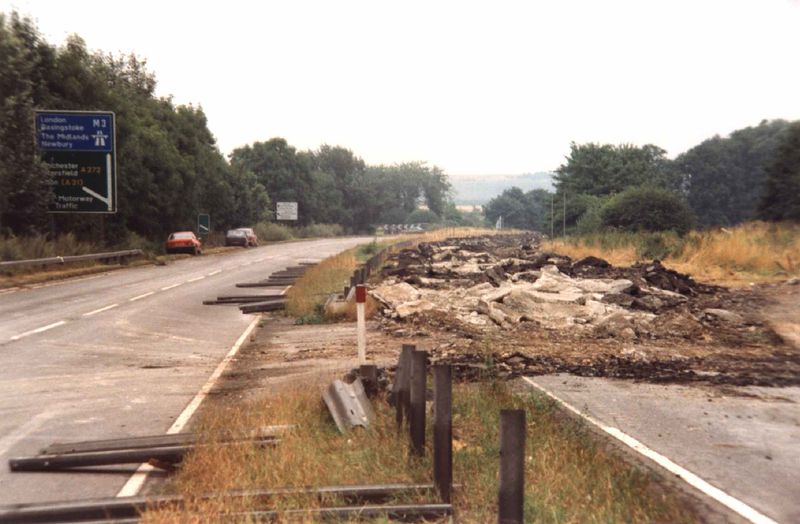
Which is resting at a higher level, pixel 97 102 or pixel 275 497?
pixel 97 102

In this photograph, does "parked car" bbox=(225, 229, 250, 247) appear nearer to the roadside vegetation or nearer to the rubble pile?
the roadside vegetation

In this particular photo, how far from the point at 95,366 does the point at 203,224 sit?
5270cm

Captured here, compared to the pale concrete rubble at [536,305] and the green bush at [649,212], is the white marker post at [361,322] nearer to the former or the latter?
the pale concrete rubble at [536,305]

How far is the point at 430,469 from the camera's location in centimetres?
595

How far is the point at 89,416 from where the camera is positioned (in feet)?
27.2

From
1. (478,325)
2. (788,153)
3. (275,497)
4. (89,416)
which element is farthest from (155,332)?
(788,153)

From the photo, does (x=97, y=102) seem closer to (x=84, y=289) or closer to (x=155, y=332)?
(x=84, y=289)

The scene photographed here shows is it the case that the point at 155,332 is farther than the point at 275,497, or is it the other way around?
the point at 155,332

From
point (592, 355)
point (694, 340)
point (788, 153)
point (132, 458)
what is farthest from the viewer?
point (788, 153)

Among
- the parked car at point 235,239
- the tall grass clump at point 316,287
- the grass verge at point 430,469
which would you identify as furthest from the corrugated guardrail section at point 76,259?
the grass verge at point 430,469

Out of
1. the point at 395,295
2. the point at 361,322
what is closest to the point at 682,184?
the point at 395,295

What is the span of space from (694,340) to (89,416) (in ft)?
32.7

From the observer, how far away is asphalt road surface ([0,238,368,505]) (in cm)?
686

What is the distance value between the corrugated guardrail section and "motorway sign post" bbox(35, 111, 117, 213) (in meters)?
2.14
